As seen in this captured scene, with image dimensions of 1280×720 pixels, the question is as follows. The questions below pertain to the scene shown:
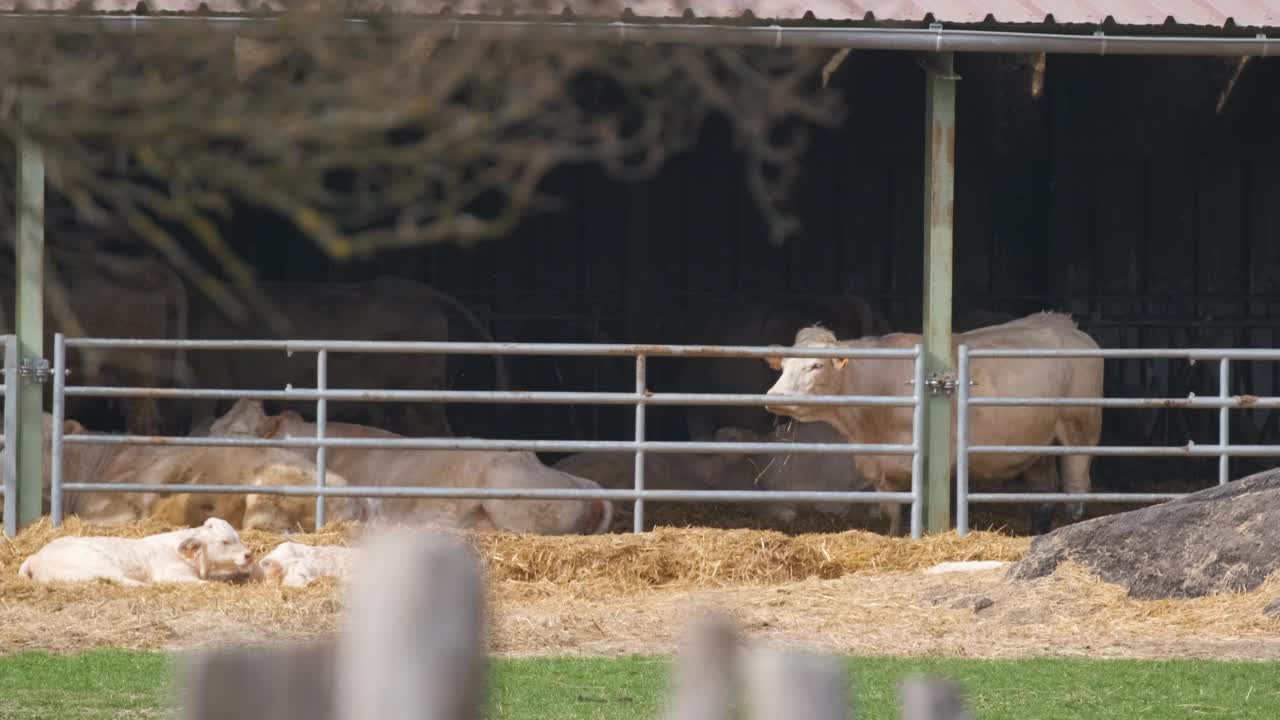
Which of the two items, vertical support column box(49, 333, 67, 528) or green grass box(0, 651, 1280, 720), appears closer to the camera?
green grass box(0, 651, 1280, 720)

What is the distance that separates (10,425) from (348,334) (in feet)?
19.7

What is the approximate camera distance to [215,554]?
9.45 metres

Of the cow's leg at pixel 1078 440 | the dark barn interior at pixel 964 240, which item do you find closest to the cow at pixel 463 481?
the cow's leg at pixel 1078 440

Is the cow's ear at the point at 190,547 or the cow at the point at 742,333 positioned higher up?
the cow at the point at 742,333

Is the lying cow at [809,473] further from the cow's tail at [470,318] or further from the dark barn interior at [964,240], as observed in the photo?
the dark barn interior at [964,240]

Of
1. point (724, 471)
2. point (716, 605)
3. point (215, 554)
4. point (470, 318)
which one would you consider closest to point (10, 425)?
point (215, 554)

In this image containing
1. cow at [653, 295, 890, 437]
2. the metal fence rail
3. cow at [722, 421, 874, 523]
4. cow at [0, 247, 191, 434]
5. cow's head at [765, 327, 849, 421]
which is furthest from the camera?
cow at [653, 295, 890, 437]

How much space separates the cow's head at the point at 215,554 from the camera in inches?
372

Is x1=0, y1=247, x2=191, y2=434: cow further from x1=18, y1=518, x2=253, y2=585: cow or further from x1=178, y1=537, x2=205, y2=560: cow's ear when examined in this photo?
x1=178, y1=537, x2=205, y2=560: cow's ear

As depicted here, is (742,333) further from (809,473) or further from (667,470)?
(667,470)

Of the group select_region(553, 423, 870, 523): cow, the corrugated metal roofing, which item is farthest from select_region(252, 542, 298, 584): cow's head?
select_region(553, 423, 870, 523): cow

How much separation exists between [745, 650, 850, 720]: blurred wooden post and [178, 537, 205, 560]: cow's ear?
828cm

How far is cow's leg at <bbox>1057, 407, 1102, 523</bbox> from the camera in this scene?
1284 cm

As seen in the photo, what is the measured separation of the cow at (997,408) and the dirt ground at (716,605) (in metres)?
1.69
